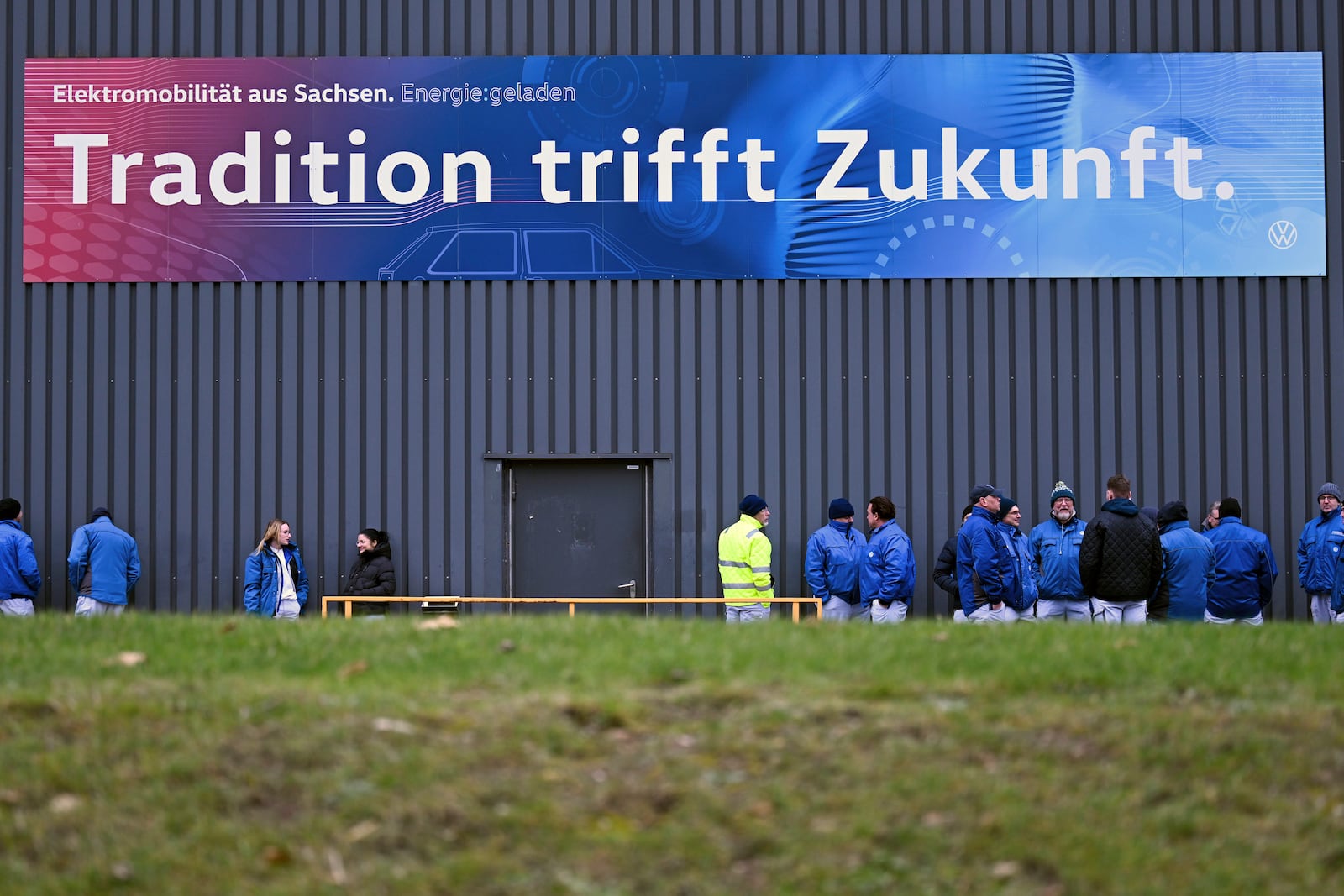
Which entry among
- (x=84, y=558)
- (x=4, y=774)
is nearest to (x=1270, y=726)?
(x=4, y=774)

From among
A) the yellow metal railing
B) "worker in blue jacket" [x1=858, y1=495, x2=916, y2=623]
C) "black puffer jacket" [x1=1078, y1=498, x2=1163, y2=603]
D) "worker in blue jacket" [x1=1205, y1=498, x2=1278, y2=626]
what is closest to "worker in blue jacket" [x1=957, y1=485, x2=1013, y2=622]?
"black puffer jacket" [x1=1078, y1=498, x2=1163, y2=603]

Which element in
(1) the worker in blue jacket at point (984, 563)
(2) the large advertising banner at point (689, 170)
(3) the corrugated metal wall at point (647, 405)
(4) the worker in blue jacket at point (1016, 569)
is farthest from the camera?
(2) the large advertising banner at point (689, 170)

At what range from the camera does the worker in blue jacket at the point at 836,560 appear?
1394 centimetres

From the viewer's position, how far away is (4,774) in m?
5.96

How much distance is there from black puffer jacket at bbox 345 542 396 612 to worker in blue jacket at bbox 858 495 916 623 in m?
5.21

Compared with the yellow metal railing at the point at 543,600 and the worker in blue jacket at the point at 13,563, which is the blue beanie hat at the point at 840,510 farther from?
the worker in blue jacket at the point at 13,563

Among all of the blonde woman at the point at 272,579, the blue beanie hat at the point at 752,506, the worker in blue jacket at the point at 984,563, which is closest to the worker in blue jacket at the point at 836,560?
the blue beanie hat at the point at 752,506

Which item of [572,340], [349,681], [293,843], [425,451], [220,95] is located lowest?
[293,843]

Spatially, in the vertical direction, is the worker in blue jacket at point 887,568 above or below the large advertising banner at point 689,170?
below

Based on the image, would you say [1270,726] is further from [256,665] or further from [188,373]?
[188,373]

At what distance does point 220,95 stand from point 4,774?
468 inches

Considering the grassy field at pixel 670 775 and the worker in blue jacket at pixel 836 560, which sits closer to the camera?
the grassy field at pixel 670 775

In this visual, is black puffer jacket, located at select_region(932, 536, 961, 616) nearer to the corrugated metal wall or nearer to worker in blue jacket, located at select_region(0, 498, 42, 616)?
the corrugated metal wall

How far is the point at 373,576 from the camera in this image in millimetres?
15008
